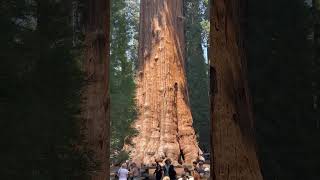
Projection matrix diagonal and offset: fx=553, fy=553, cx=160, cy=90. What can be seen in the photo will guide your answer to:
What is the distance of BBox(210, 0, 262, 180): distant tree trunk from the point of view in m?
6.19

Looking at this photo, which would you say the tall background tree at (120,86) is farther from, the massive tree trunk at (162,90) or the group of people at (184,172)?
the group of people at (184,172)

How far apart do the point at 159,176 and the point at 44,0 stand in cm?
916

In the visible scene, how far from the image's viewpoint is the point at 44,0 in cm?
668

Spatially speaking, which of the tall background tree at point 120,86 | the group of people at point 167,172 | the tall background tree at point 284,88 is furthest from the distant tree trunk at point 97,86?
the tall background tree at point 120,86

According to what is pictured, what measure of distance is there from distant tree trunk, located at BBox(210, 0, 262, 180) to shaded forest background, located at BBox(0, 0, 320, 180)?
4.29ft

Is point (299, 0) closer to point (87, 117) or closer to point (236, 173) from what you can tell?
point (236, 173)

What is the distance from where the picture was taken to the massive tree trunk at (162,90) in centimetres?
2044

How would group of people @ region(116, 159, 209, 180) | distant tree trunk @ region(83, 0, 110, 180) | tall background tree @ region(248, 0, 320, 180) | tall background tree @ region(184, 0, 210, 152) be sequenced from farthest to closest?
1. tall background tree @ region(184, 0, 210, 152)
2. group of people @ region(116, 159, 209, 180)
3. tall background tree @ region(248, 0, 320, 180)
4. distant tree trunk @ region(83, 0, 110, 180)

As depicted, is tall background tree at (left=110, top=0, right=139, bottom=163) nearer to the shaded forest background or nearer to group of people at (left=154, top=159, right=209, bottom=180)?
group of people at (left=154, top=159, right=209, bottom=180)

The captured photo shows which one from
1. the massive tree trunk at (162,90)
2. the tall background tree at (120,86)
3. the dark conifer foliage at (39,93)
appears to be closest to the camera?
the dark conifer foliage at (39,93)

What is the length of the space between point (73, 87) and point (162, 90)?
1427cm

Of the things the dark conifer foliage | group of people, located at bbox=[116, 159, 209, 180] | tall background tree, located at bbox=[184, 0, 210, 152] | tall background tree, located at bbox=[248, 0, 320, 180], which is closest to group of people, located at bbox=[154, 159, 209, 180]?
group of people, located at bbox=[116, 159, 209, 180]

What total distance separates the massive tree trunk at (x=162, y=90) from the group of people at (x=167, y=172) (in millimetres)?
899

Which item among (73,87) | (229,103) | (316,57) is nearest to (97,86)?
(73,87)
